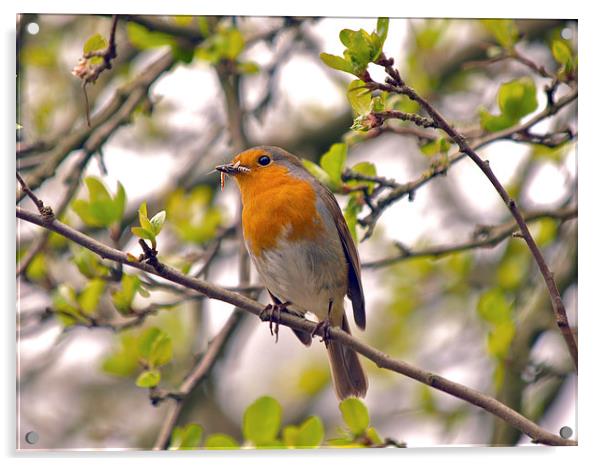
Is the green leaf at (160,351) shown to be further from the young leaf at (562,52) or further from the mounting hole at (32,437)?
the young leaf at (562,52)

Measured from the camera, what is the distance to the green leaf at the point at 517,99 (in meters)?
2.00

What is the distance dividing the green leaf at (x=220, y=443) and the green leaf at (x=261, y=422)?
0.14ft

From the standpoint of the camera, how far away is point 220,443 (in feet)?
6.54

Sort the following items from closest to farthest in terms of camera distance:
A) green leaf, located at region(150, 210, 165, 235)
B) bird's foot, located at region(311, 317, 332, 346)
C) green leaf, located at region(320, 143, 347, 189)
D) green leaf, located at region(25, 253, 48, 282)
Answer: green leaf, located at region(150, 210, 165, 235), bird's foot, located at region(311, 317, 332, 346), green leaf, located at region(320, 143, 347, 189), green leaf, located at region(25, 253, 48, 282)

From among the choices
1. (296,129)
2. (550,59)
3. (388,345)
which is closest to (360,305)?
(388,345)

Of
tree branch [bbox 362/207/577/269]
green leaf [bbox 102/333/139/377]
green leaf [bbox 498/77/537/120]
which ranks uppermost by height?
green leaf [bbox 498/77/537/120]

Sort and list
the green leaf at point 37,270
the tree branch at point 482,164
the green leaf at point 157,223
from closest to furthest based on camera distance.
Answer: the tree branch at point 482,164 < the green leaf at point 157,223 < the green leaf at point 37,270

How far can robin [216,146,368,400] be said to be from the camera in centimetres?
196

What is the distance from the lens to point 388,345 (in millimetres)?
2213

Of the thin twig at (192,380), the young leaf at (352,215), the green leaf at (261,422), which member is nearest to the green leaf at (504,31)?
the young leaf at (352,215)

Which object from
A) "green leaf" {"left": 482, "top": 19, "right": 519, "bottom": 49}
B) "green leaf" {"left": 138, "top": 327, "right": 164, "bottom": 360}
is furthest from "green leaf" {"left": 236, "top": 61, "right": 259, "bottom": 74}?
"green leaf" {"left": 138, "top": 327, "right": 164, "bottom": 360}

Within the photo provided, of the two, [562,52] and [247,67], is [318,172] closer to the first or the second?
[247,67]

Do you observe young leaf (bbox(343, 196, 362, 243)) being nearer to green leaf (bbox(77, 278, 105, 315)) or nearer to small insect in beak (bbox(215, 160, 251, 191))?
small insect in beak (bbox(215, 160, 251, 191))

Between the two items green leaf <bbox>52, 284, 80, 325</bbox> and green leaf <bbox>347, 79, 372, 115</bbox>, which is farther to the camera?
green leaf <bbox>52, 284, 80, 325</bbox>
